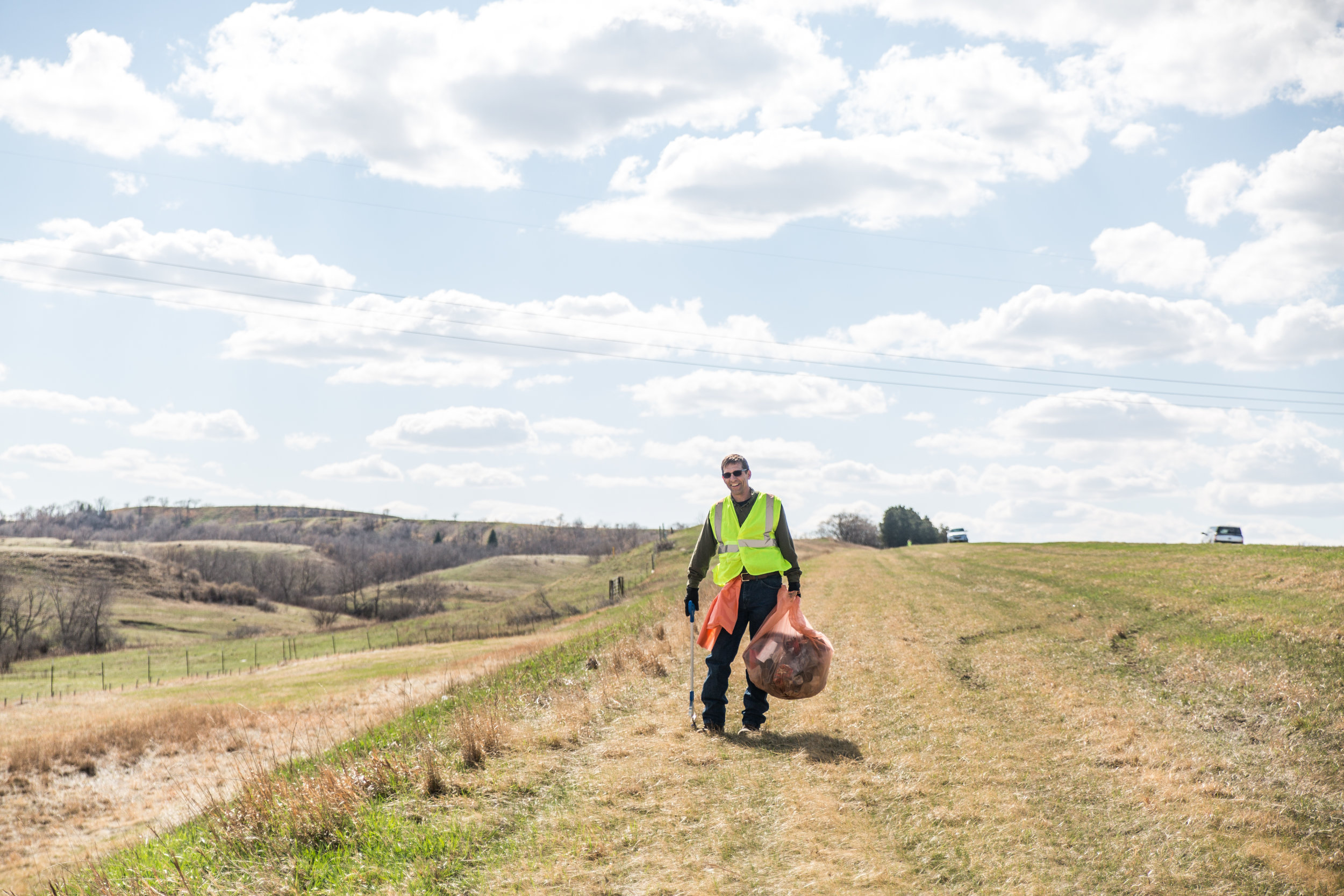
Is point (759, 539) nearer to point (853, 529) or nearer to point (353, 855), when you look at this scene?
point (353, 855)

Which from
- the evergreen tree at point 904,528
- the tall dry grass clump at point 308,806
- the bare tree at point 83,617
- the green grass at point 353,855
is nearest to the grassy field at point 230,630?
the bare tree at point 83,617

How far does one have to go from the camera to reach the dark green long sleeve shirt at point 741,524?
9.38 meters

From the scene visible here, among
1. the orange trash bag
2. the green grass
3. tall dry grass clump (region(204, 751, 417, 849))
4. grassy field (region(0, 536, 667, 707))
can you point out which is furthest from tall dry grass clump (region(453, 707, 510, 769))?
grassy field (region(0, 536, 667, 707))

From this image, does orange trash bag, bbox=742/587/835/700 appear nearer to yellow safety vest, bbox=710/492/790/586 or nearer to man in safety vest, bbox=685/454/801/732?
man in safety vest, bbox=685/454/801/732

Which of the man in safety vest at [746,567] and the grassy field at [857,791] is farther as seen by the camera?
the man in safety vest at [746,567]

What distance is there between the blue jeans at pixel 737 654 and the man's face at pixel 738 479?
95cm

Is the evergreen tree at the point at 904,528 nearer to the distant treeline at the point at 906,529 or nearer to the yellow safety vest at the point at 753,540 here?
the distant treeline at the point at 906,529

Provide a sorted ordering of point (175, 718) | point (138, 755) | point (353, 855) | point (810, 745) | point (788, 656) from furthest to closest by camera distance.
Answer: point (175, 718)
point (138, 755)
point (788, 656)
point (810, 745)
point (353, 855)

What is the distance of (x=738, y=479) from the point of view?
9.31 m

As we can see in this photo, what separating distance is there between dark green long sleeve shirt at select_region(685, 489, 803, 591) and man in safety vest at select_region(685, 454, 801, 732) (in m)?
0.01

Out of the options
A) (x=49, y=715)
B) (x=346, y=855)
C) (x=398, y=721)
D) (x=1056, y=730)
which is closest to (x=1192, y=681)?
(x=1056, y=730)

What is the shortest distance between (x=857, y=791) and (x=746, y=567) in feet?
8.90

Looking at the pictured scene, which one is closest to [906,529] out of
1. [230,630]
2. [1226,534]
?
[1226,534]

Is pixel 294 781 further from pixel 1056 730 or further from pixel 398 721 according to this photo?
pixel 1056 730
